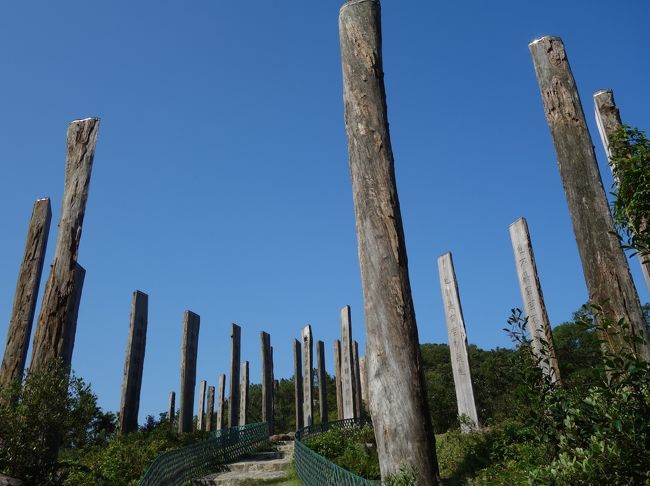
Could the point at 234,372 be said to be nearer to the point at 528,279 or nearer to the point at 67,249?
the point at 67,249

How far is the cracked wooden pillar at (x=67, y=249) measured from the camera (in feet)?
27.9

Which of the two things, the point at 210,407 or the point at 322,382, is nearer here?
the point at 322,382

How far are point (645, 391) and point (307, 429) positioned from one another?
12.0 meters

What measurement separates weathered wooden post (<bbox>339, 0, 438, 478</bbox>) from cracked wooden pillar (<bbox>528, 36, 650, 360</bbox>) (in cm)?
209

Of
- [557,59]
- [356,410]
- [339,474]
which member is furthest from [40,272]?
[356,410]

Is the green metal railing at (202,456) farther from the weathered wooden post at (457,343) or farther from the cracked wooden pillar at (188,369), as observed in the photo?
the weathered wooden post at (457,343)

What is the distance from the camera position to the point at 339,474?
5422 mm

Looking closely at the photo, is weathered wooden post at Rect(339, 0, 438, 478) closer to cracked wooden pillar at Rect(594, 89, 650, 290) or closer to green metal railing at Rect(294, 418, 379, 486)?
green metal railing at Rect(294, 418, 379, 486)

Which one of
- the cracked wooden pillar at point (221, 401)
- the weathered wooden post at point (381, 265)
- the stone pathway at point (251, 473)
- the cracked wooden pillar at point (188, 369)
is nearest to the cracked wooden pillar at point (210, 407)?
the cracked wooden pillar at point (221, 401)

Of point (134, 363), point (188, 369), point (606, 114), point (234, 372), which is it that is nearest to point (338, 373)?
point (234, 372)

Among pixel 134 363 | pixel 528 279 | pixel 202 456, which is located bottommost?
pixel 202 456

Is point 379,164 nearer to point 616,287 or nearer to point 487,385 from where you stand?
point 616,287

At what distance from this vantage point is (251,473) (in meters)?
9.80

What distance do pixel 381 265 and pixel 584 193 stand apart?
102 inches
